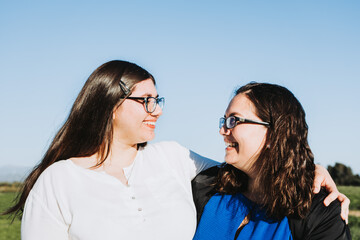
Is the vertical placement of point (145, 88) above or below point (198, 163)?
above

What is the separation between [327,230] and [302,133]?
2.95 ft

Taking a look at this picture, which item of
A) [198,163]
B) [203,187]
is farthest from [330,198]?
[198,163]

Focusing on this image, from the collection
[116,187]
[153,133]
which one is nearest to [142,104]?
[153,133]

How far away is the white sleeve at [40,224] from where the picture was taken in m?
2.80

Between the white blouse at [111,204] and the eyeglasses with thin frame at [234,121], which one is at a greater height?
the eyeglasses with thin frame at [234,121]

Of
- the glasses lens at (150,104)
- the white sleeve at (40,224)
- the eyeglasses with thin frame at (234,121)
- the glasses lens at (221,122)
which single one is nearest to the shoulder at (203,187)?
the glasses lens at (221,122)

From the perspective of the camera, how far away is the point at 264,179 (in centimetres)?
342

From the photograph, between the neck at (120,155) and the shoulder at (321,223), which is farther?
the neck at (120,155)

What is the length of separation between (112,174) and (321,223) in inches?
71.2

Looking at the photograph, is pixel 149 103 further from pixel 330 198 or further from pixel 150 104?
pixel 330 198

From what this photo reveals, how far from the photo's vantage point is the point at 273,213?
3215mm

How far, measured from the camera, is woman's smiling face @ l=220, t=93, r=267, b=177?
3.42m

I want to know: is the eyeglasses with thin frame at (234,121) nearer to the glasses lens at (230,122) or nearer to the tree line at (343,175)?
the glasses lens at (230,122)

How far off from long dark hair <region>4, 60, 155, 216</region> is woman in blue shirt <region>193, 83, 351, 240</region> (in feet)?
3.41
